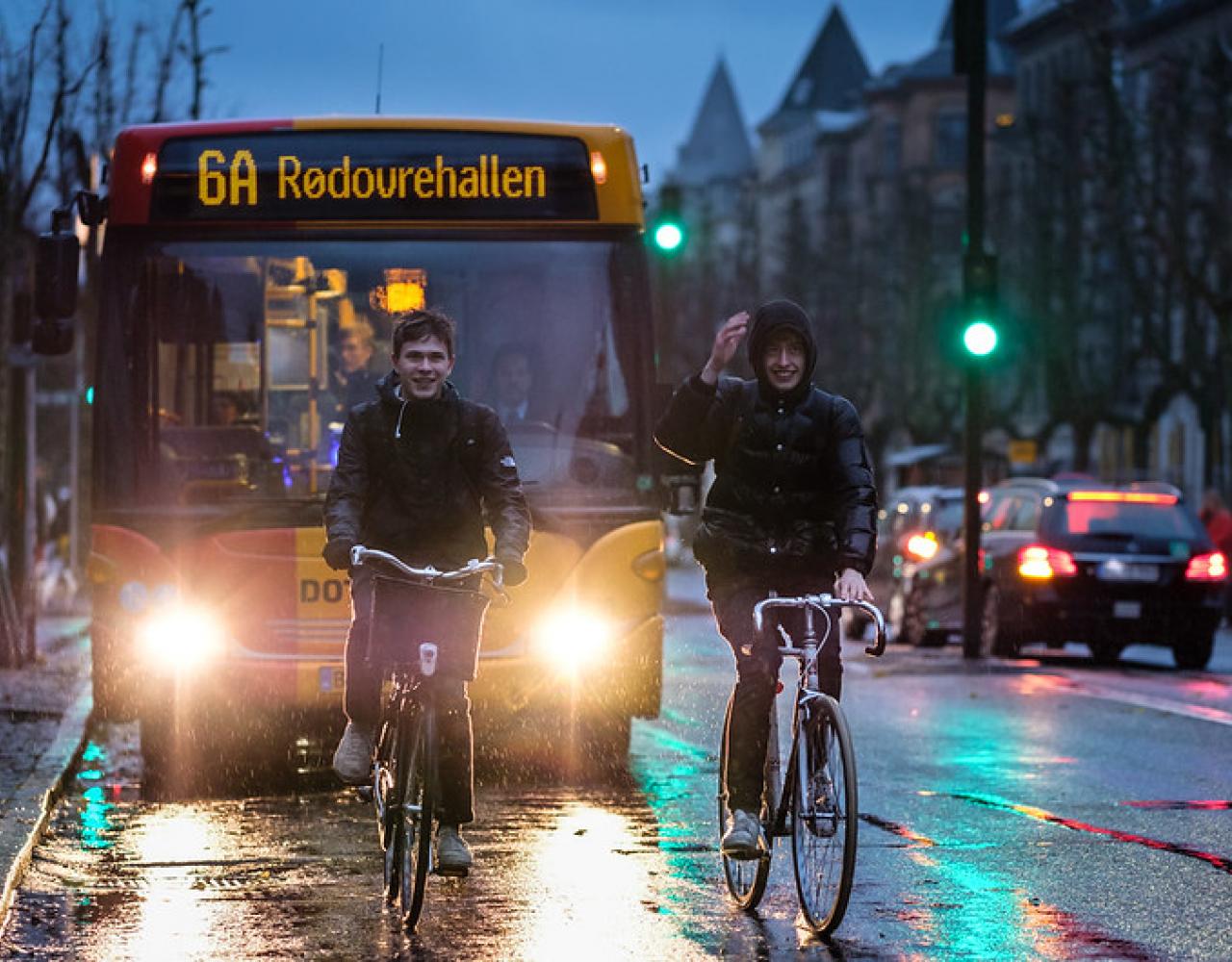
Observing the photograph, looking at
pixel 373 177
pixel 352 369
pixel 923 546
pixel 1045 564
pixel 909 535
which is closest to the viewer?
pixel 352 369

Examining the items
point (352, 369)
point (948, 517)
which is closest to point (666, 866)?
point (352, 369)

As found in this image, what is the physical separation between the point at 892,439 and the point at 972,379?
8738cm

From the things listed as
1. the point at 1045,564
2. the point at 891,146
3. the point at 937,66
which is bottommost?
the point at 1045,564

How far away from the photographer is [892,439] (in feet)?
365

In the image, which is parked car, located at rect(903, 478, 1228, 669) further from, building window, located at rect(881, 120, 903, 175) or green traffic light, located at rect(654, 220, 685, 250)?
building window, located at rect(881, 120, 903, 175)

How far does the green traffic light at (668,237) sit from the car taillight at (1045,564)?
8.16m

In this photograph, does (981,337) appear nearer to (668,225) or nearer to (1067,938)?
(668,225)

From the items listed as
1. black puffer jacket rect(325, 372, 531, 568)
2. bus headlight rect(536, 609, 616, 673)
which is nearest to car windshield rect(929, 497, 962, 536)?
bus headlight rect(536, 609, 616, 673)

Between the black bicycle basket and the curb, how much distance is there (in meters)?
1.40

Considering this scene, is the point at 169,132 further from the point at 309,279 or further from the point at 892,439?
the point at 892,439

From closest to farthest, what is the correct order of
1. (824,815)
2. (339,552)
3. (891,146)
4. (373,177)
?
(824,815) < (339,552) < (373,177) < (891,146)

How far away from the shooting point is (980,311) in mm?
23719

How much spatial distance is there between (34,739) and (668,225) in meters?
5.04

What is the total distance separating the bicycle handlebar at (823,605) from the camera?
8.27 meters
